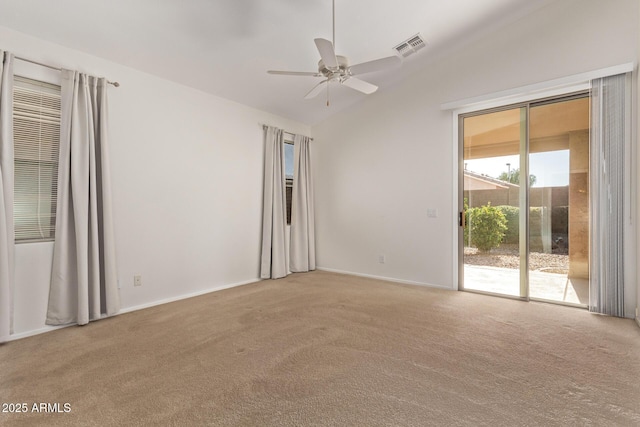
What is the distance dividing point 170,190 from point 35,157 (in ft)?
3.99

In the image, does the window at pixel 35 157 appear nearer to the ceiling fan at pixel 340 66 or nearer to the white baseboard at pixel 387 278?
the ceiling fan at pixel 340 66

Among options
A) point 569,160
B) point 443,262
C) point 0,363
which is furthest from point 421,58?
point 0,363

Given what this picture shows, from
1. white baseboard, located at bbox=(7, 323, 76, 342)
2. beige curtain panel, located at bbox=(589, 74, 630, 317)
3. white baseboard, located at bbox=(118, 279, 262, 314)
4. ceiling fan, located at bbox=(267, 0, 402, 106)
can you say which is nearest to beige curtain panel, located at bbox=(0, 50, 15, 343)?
white baseboard, located at bbox=(7, 323, 76, 342)

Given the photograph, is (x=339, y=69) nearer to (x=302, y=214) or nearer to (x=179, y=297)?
(x=302, y=214)

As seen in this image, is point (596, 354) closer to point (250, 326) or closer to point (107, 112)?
point (250, 326)

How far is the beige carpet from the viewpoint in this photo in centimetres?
156

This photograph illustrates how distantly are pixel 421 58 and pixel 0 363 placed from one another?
17.6 feet

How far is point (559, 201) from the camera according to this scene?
3414 millimetres

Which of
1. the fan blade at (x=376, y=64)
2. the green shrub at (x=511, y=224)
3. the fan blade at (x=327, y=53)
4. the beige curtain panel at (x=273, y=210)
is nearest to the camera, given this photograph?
the fan blade at (x=327, y=53)

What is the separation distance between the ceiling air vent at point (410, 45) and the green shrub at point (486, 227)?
2270 mm

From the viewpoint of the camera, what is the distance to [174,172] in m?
3.60

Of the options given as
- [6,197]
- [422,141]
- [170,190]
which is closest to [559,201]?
[422,141]

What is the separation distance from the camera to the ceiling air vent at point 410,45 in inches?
139

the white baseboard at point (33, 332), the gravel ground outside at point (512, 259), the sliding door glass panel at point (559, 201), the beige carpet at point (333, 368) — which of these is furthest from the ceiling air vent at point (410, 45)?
the white baseboard at point (33, 332)
